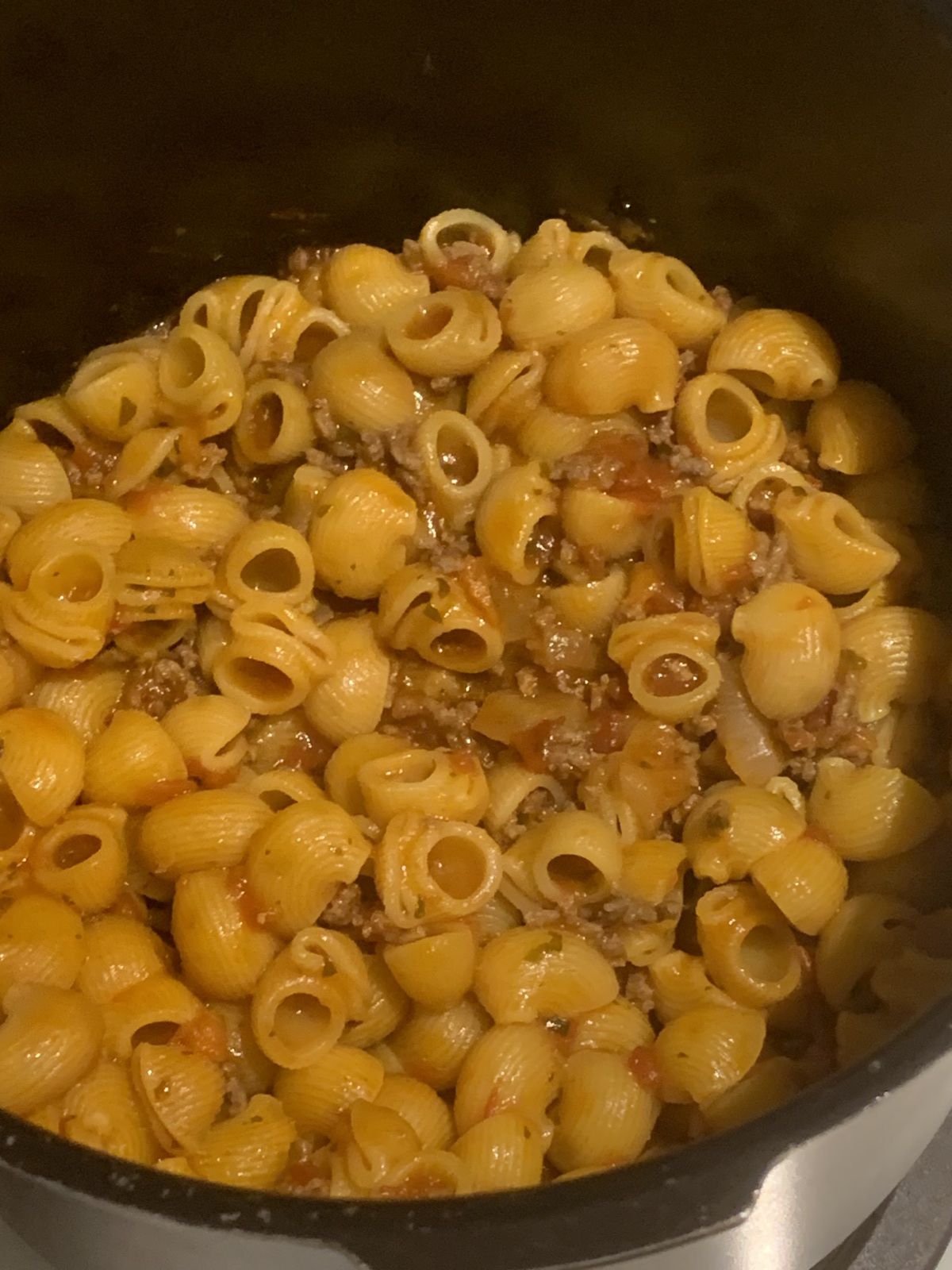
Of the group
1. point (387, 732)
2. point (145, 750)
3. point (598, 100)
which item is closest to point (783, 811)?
point (387, 732)

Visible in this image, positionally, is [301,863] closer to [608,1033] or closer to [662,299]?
[608,1033]

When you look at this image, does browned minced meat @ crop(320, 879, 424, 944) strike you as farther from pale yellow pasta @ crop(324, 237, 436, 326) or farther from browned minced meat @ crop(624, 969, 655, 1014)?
pale yellow pasta @ crop(324, 237, 436, 326)

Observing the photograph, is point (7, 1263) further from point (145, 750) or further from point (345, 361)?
point (345, 361)

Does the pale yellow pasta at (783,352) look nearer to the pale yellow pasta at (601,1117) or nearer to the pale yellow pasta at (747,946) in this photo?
the pale yellow pasta at (747,946)

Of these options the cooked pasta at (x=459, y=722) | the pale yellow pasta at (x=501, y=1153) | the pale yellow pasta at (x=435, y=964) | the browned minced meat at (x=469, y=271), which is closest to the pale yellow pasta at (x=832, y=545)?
the cooked pasta at (x=459, y=722)

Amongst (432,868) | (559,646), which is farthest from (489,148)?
(432,868)

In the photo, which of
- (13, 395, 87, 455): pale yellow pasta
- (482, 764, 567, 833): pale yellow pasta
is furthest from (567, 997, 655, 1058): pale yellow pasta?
(13, 395, 87, 455): pale yellow pasta

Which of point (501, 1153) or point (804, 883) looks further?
point (804, 883)
